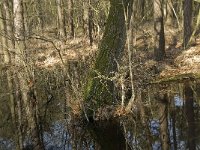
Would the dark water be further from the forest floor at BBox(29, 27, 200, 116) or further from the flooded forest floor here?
the forest floor at BBox(29, 27, 200, 116)

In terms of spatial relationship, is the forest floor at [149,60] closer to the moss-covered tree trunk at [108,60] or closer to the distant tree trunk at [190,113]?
the moss-covered tree trunk at [108,60]

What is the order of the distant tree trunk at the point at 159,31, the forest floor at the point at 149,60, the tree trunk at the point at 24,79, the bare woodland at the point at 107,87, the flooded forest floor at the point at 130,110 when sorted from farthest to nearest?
the distant tree trunk at the point at 159,31, the forest floor at the point at 149,60, the tree trunk at the point at 24,79, the bare woodland at the point at 107,87, the flooded forest floor at the point at 130,110

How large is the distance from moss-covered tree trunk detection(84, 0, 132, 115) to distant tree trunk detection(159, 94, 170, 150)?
1.38 meters

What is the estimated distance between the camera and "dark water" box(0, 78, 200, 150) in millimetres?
8219

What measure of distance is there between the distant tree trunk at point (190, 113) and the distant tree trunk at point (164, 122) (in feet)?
1.52

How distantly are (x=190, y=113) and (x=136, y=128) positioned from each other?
5.38 ft

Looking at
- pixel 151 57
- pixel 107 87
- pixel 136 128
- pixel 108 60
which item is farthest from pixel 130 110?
pixel 151 57

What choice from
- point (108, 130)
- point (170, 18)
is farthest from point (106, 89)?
point (170, 18)

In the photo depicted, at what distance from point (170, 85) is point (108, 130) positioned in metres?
4.52

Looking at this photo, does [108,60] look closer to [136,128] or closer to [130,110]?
[130,110]

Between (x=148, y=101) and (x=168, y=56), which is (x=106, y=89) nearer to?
(x=148, y=101)

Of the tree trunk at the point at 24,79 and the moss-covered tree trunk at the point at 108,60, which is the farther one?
the tree trunk at the point at 24,79

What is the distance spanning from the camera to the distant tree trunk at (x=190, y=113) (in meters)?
7.92

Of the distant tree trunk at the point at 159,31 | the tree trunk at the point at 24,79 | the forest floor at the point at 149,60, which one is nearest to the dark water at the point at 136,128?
the tree trunk at the point at 24,79
